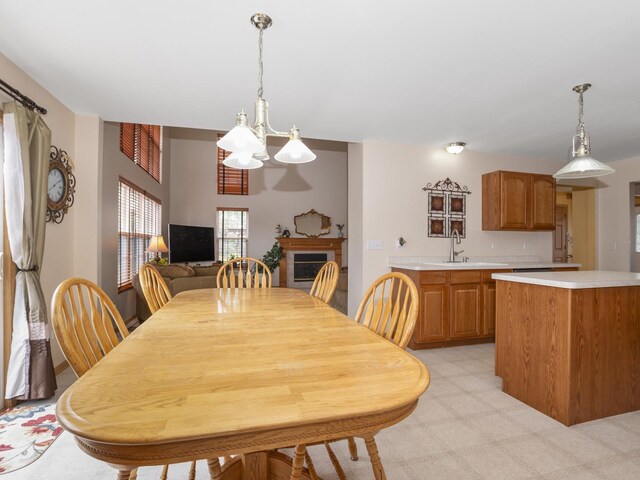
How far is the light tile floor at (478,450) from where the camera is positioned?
1.59 metres

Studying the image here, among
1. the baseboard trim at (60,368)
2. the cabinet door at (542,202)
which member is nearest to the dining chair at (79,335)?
the baseboard trim at (60,368)

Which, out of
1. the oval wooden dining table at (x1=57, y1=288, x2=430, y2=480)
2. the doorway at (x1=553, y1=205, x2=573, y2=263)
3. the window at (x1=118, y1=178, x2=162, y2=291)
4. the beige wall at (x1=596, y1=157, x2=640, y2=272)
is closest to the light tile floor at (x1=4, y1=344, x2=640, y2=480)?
the oval wooden dining table at (x1=57, y1=288, x2=430, y2=480)

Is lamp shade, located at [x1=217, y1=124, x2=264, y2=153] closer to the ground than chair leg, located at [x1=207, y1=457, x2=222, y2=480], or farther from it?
farther from it

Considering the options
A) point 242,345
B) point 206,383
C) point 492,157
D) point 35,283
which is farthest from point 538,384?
point 35,283

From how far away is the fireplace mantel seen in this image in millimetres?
7492

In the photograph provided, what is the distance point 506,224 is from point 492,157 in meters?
0.95

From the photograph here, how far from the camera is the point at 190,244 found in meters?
6.35

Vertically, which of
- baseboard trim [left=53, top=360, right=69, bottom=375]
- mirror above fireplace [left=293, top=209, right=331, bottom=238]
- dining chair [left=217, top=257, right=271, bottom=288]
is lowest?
baseboard trim [left=53, top=360, right=69, bottom=375]

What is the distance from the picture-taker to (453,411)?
7.14 ft

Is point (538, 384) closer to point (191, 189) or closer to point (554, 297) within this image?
point (554, 297)

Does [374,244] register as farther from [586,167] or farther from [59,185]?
[59,185]

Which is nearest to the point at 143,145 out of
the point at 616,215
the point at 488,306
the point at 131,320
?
the point at 131,320

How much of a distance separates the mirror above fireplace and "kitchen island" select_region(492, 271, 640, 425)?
576cm

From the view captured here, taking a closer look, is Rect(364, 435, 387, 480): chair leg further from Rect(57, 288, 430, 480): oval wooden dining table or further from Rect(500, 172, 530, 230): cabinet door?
Rect(500, 172, 530, 230): cabinet door
